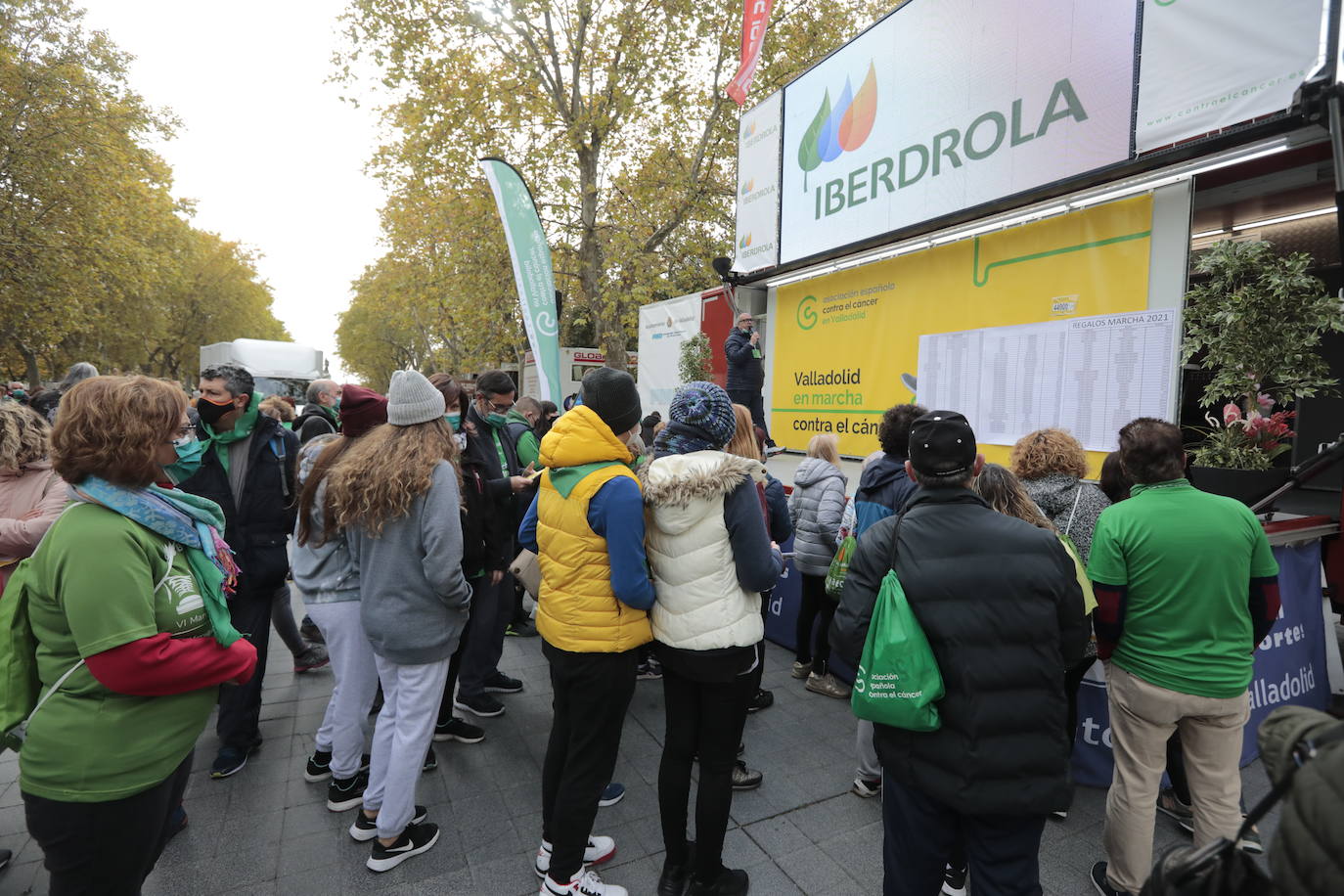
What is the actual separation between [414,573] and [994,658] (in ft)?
6.94

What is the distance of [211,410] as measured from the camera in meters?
3.19

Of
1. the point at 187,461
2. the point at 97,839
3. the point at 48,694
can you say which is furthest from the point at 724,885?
the point at 187,461

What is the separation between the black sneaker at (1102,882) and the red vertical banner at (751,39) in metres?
8.29

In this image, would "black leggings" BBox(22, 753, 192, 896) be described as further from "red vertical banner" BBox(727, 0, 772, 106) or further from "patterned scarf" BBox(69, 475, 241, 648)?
"red vertical banner" BBox(727, 0, 772, 106)

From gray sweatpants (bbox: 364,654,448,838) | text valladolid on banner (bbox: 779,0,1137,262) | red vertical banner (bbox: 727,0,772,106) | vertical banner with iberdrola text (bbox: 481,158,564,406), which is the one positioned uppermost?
red vertical banner (bbox: 727,0,772,106)

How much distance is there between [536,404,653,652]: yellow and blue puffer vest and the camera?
7.63 ft

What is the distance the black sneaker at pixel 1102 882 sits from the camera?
249 centimetres

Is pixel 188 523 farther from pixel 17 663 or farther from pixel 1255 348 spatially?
pixel 1255 348

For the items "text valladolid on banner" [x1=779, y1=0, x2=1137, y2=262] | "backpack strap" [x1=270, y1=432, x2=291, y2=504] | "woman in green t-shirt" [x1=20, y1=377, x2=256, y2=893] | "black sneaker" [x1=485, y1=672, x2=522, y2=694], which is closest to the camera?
"woman in green t-shirt" [x1=20, y1=377, x2=256, y2=893]

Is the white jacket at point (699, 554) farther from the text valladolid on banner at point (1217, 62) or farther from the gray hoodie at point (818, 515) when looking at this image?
the text valladolid on banner at point (1217, 62)

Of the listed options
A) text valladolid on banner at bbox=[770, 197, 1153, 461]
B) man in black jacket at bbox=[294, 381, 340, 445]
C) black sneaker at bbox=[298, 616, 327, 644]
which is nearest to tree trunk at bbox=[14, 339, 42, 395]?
man in black jacket at bbox=[294, 381, 340, 445]

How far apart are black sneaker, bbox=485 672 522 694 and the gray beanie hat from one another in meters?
2.39

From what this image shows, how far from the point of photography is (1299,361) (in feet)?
12.0

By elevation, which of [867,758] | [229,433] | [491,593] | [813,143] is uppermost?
[813,143]
